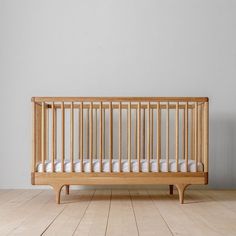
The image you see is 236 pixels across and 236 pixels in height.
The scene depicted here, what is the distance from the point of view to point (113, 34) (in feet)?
12.0

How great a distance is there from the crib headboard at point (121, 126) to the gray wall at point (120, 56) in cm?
22

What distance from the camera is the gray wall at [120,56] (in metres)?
3.63

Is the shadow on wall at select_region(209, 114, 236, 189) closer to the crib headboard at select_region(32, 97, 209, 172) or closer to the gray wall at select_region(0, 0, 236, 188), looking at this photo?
the gray wall at select_region(0, 0, 236, 188)

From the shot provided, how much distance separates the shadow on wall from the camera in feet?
11.9

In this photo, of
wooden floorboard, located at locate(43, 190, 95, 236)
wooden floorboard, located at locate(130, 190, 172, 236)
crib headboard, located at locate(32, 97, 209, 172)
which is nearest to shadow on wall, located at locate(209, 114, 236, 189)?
crib headboard, located at locate(32, 97, 209, 172)

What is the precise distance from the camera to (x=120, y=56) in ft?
12.0

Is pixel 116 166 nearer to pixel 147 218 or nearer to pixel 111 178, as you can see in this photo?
pixel 111 178

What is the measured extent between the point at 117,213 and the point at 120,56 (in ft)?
5.16

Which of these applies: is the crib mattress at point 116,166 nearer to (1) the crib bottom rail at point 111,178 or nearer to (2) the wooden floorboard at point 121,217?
(1) the crib bottom rail at point 111,178

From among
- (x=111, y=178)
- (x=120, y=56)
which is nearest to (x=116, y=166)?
(x=111, y=178)

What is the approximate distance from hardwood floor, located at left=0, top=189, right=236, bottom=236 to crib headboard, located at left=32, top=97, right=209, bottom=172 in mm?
268

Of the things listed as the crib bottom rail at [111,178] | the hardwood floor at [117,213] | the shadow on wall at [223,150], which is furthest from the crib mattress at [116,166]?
the shadow on wall at [223,150]

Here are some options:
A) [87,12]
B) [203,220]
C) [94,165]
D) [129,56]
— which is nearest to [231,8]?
[129,56]

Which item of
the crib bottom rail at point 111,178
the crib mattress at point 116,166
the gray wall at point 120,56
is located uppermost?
the gray wall at point 120,56
